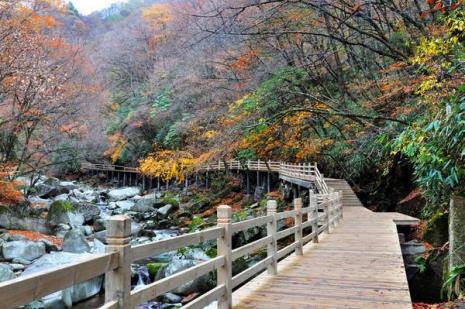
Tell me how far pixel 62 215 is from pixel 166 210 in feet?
28.1

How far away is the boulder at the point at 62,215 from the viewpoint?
18.7 m

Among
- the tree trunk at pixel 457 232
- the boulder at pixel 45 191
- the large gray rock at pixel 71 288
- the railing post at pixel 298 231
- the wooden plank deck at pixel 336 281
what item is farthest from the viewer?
the boulder at pixel 45 191

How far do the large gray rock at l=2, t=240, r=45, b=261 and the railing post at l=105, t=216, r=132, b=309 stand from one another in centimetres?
1160

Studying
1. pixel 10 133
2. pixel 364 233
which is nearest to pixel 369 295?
pixel 364 233

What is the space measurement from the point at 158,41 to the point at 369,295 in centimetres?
5110

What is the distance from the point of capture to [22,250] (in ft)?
41.4

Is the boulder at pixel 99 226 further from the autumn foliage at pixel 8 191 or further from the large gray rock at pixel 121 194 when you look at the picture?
the large gray rock at pixel 121 194

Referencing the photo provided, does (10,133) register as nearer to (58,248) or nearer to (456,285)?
(58,248)

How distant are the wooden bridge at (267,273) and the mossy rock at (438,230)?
122cm

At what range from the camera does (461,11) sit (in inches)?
245

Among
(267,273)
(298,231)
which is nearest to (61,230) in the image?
(298,231)

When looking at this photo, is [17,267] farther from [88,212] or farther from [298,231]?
[88,212]

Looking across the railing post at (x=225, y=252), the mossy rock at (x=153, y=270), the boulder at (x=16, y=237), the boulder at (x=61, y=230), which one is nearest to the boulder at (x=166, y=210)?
the boulder at (x=61, y=230)

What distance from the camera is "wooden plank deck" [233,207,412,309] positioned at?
4.70 meters
